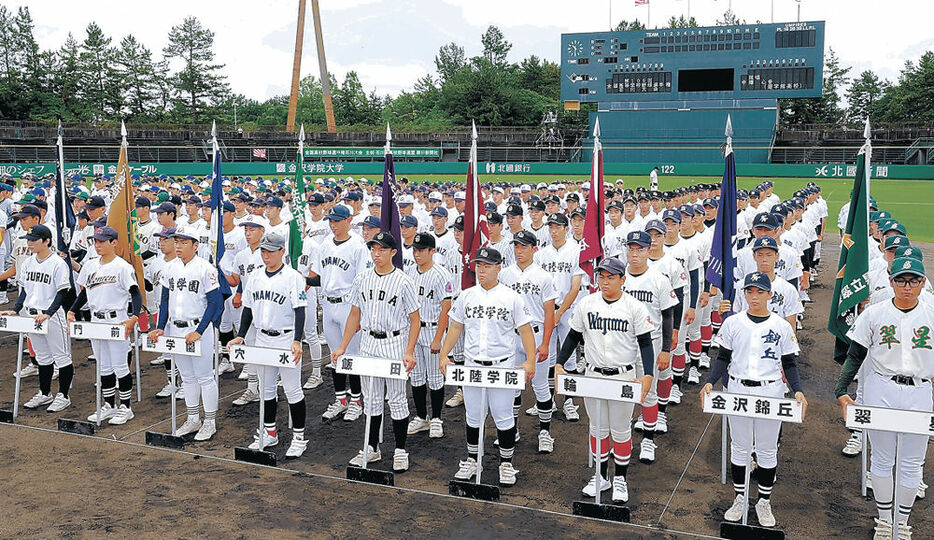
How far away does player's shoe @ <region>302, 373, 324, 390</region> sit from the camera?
10319 millimetres

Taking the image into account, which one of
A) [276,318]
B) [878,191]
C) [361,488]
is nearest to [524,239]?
[276,318]

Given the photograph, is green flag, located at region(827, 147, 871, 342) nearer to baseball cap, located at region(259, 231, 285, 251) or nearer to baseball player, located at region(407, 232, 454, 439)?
baseball player, located at region(407, 232, 454, 439)

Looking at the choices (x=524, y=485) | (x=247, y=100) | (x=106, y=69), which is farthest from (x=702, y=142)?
(x=247, y=100)

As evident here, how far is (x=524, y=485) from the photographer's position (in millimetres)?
7133

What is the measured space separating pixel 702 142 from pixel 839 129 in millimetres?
12008

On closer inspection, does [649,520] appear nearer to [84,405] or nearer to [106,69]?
[84,405]

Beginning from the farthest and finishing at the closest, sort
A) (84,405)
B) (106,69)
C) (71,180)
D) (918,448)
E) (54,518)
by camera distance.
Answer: (106,69), (71,180), (84,405), (54,518), (918,448)

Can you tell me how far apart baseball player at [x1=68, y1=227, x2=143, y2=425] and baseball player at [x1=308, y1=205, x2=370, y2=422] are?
7.29 ft

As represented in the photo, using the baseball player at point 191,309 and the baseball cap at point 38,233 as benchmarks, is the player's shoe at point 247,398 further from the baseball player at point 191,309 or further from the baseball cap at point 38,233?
the baseball cap at point 38,233

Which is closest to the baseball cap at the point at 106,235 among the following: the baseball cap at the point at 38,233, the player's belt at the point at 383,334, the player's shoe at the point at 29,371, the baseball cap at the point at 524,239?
the baseball cap at the point at 38,233

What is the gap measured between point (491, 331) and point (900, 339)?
345cm

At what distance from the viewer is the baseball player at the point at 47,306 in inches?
352

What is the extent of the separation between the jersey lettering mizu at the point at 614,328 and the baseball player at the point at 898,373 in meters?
1.75

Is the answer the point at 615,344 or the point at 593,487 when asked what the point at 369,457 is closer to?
the point at 593,487
